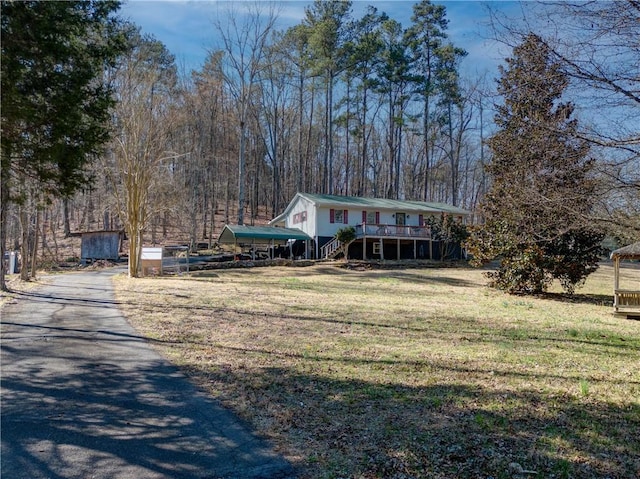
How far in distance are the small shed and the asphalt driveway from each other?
2459 cm

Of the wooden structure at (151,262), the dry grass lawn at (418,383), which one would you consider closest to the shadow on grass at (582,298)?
the dry grass lawn at (418,383)

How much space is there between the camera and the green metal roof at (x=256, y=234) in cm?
2858

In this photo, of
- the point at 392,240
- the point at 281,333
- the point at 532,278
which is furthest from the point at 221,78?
the point at 281,333

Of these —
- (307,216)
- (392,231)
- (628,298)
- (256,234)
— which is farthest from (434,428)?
(307,216)

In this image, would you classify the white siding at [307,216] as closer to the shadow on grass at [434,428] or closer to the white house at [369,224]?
the white house at [369,224]

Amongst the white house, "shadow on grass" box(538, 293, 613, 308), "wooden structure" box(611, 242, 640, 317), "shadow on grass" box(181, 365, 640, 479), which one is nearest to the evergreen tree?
"shadow on grass" box(181, 365, 640, 479)

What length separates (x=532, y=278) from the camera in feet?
53.8

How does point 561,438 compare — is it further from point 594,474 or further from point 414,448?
point 414,448

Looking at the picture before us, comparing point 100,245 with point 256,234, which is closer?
point 256,234

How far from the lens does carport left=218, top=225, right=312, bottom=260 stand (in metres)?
28.6

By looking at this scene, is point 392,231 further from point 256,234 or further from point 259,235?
point 256,234

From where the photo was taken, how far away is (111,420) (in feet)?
12.6

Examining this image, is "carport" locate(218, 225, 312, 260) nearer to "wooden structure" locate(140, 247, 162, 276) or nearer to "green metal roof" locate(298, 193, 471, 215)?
"green metal roof" locate(298, 193, 471, 215)

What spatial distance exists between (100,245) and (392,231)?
20.2 meters
